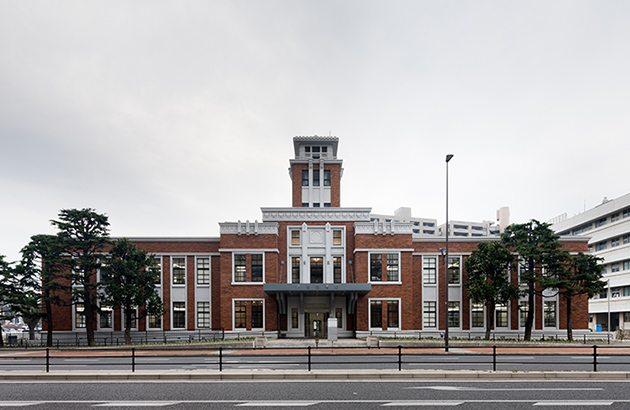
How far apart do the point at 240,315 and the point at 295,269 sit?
6931mm

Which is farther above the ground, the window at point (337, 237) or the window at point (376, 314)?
the window at point (337, 237)

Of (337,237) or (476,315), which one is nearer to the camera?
(476,315)

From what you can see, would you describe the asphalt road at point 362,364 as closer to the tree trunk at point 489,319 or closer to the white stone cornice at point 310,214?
the tree trunk at point 489,319

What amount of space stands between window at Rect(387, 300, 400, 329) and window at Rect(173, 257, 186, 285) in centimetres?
2094

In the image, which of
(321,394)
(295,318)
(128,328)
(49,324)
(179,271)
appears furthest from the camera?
(179,271)

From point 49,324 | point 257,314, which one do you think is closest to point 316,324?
point 257,314

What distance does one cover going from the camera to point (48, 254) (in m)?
37.7

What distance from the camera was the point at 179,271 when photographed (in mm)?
42125

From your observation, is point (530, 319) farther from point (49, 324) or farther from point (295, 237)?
point (49, 324)

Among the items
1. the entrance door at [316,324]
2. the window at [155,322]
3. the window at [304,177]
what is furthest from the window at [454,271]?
the window at [155,322]

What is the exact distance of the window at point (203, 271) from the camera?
42106 mm

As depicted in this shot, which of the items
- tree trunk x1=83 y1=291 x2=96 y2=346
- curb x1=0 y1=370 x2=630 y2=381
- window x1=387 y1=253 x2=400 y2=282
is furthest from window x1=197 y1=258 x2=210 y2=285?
curb x1=0 y1=370 x2=630 y2=381

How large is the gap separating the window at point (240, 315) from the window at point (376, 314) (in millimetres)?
12097

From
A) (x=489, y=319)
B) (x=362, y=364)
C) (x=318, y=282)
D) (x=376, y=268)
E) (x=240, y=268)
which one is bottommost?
(x=489, y=319)
